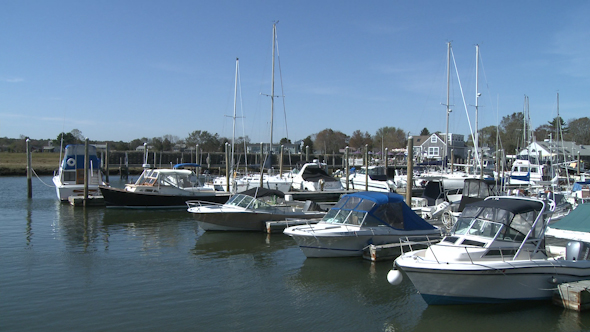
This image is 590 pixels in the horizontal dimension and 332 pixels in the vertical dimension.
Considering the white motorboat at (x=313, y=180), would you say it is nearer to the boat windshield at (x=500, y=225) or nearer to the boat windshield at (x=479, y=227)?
the boat windshield at (x=479, y=227)

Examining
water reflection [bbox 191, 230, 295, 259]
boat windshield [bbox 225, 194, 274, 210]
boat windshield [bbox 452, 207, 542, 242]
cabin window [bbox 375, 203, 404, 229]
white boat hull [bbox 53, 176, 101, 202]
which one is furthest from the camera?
white boat hull [bbox 53, 176, 101, 202]

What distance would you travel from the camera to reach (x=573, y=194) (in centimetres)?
2694

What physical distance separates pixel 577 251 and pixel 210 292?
959 cm

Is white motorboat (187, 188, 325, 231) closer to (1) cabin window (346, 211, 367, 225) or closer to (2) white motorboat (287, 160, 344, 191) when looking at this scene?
(1) cabin window (346, 211, 367, 225)

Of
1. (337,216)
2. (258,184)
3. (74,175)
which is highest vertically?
(74,175)

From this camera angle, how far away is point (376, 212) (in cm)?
1602

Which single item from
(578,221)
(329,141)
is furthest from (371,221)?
(329,141)

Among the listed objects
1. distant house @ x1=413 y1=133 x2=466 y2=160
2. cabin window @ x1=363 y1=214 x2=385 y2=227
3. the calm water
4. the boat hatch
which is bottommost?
the calm water

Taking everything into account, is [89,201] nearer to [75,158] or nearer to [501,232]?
[75,158]

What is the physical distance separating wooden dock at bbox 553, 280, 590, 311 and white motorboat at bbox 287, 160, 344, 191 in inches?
988

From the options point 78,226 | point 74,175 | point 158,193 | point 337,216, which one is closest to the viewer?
point 337,216

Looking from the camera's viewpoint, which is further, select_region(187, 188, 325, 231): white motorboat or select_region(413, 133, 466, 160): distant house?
select_region(413, 133, 466, 160): distant house

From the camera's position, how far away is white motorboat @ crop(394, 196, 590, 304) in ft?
34.2

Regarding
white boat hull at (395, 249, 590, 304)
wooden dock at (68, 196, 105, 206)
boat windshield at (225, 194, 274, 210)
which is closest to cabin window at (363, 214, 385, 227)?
white boat hull at (395, 249, 590, 304)
